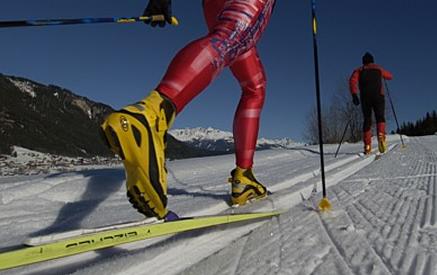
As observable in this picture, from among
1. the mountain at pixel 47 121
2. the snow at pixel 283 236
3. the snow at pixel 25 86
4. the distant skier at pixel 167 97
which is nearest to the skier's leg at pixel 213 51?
the distant skier at pixel 167 97

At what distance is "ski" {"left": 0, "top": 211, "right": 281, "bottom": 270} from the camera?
0.97 m

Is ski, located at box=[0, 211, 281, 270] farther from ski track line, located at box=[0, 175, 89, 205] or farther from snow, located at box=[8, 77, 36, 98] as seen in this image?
snow, located at box=[8, 77, 36, 98]

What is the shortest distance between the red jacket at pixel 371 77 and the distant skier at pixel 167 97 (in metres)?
7.16

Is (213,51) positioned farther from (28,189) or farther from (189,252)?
(28,189)

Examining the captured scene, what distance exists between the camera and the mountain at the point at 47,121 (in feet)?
374

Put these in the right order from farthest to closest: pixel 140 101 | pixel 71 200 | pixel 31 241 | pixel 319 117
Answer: pixel 71 200, pixel 319 117, pixel 140 101, pixel 31 241

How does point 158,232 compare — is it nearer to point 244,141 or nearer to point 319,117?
point 244,141

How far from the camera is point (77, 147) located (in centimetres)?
13050

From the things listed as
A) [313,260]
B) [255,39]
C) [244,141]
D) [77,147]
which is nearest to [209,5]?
[255,39]

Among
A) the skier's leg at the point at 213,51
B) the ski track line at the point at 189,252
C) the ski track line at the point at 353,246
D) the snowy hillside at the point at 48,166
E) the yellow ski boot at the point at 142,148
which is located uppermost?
the skier's leg at the point at 213,51

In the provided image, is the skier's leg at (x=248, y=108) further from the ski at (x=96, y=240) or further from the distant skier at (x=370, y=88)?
the distant skier at (x=370, y=88)

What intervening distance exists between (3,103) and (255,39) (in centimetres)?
13958

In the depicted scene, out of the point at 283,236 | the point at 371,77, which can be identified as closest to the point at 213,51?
the point at 283,236

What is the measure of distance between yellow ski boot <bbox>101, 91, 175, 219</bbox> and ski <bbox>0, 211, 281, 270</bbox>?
0.08 m
